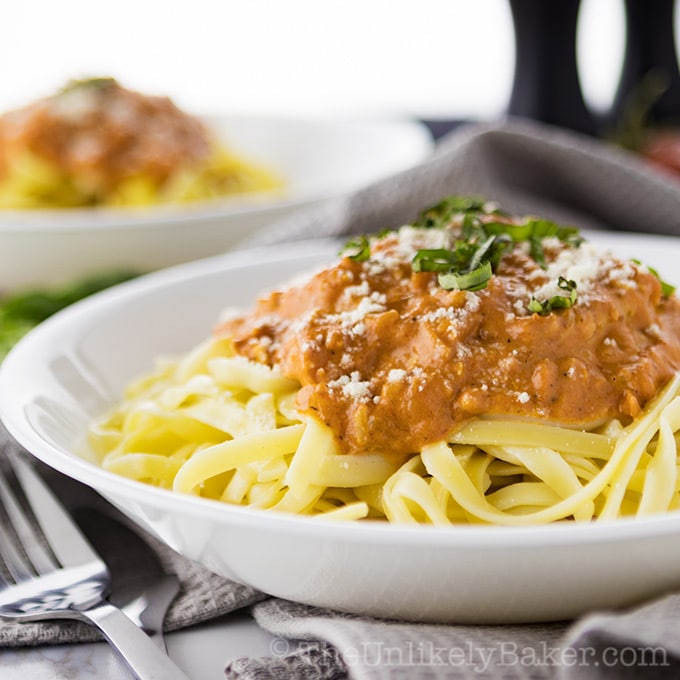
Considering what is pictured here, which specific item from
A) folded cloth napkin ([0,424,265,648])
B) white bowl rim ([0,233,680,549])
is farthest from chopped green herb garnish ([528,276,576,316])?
folded cloth napkin ([0,424,265,648])

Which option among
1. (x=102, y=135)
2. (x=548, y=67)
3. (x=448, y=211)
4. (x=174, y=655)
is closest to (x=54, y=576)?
(x=174, y=655)

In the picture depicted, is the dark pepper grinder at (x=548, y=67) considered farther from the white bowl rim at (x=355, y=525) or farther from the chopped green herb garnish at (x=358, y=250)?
the white bowl rim at (x=355, y=525)

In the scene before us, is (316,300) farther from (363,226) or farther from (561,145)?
(561,145)

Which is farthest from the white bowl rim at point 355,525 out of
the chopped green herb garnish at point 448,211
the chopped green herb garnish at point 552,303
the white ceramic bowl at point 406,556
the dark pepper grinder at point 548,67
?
the dark pepper grinder at point 548,67

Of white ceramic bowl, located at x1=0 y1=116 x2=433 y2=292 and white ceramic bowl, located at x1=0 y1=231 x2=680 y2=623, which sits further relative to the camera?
white ceramic bowl, located at x1=0 y1=116 x2=433 y2=292

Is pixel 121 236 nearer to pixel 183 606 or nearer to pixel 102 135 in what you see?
pixel 102 135

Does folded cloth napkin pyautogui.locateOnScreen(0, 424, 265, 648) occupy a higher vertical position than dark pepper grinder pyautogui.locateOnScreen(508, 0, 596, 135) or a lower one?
lower

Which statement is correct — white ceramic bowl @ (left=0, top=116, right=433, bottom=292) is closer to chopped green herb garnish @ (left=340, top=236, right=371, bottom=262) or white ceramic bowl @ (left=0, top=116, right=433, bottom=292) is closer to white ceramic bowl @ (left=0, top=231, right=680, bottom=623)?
chopped green herb garnish @ (left=340, top=236, right=371, bottom=262)
